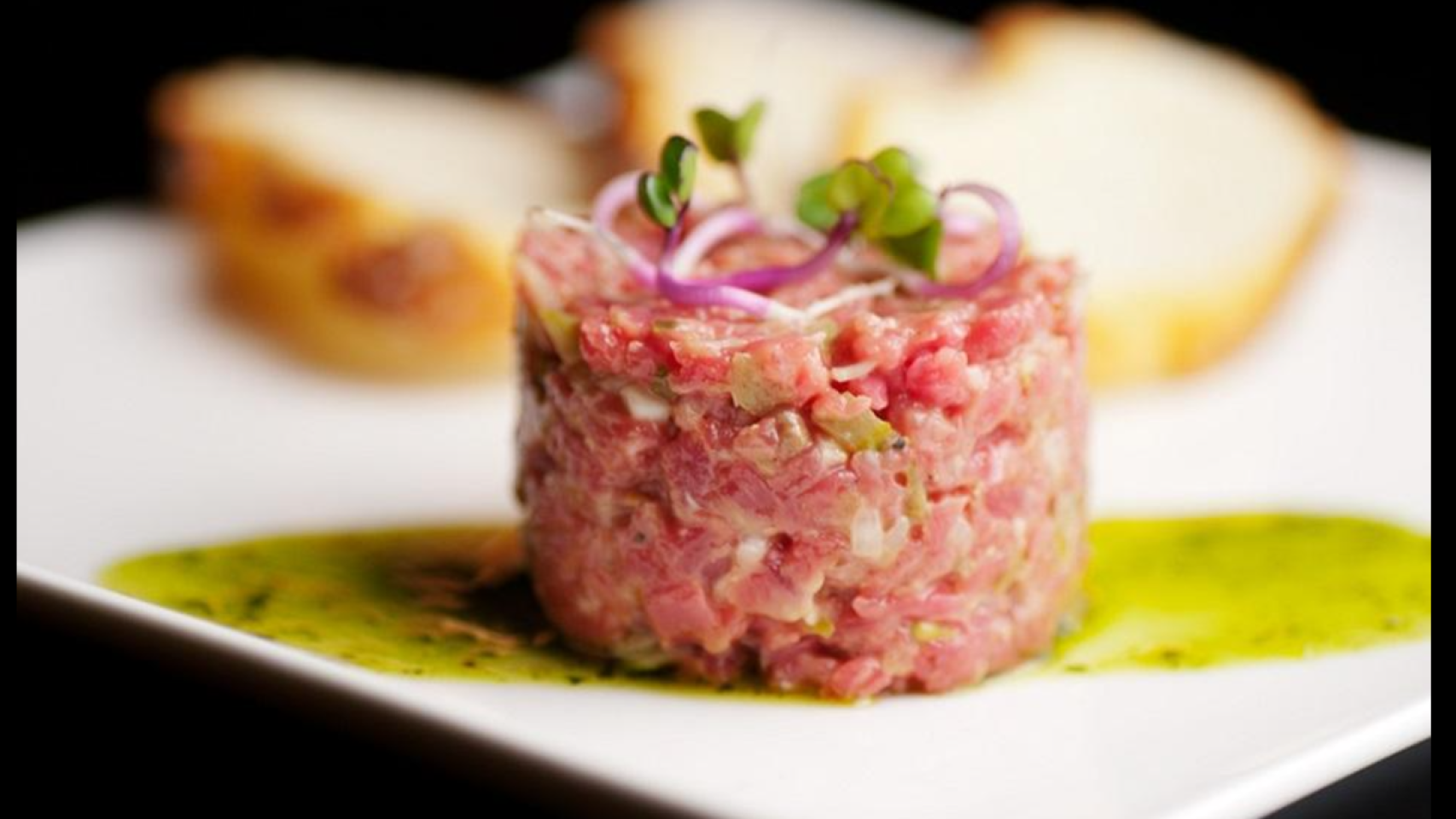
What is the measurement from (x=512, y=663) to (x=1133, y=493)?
1682 mm

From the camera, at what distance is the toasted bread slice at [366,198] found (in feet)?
16.9

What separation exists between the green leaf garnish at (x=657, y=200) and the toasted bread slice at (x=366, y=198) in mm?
1589

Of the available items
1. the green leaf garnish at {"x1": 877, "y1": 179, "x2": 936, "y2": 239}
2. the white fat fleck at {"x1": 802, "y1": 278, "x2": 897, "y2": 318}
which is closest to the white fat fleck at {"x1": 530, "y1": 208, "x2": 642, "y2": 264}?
the white fat fleck at {"x1": 802, "y1": 278, "x2": 897, "y2": 318}

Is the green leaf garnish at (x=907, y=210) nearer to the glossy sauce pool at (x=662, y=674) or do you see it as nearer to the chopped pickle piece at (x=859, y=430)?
the chopped pickle piece at (x=859, y=430)

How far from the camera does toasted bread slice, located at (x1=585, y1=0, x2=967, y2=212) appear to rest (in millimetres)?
5754

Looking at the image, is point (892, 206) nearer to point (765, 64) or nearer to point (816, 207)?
point (816, 207)

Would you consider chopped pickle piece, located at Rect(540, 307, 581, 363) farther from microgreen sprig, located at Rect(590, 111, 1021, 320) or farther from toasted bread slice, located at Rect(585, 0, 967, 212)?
toasted bread slice, located at Rect(585, 0, 967, 212)

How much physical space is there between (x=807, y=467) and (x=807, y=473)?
10 mm

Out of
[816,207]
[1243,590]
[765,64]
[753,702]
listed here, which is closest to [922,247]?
[816,207]

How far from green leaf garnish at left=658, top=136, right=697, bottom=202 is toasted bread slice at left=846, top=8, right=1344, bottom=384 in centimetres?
173

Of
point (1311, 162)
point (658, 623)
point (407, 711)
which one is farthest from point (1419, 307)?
point (407, 711)

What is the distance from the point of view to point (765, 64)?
6.34 m

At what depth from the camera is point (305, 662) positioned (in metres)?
3.28

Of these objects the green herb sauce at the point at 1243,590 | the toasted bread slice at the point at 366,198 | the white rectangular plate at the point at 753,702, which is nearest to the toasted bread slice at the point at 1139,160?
the white rectangular plate at the point at 753,702
